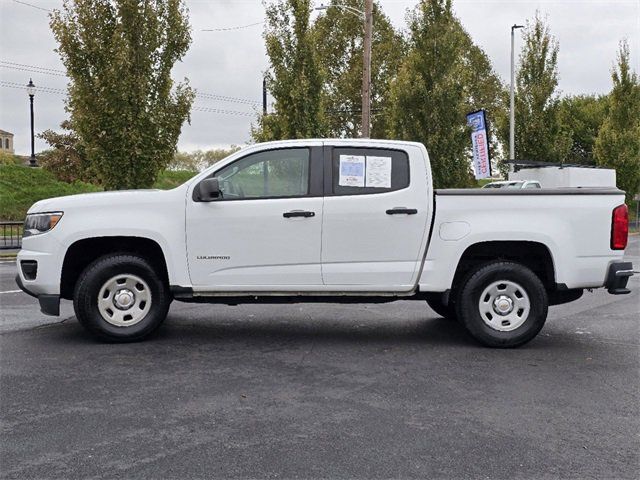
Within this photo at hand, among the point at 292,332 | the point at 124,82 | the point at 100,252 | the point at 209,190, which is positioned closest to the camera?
the point at 209,190

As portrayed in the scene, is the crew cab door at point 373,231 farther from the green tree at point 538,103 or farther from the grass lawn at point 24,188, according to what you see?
the grass lawn at point 24,188

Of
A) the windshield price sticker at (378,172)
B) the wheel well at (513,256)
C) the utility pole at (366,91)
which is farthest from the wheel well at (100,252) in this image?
the utility pole at (366,91)

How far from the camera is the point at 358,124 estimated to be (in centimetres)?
4325

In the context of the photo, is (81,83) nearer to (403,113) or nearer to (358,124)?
(403,113)

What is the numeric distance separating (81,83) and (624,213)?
1340cm

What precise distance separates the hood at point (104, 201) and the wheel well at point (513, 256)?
299 centimetres

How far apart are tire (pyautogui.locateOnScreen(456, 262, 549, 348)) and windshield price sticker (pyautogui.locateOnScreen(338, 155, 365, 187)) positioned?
1434 millimetres

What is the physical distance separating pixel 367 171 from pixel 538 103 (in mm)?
25277

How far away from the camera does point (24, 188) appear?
37906 millimetres

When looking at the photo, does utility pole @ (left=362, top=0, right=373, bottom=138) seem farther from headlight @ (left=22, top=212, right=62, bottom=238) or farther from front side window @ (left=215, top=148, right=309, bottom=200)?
headlight @ (left=22, top=212, right=62, bottom=238)

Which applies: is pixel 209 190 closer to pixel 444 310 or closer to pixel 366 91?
pixel 444 310

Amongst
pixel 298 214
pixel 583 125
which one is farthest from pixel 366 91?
pixel 583 125

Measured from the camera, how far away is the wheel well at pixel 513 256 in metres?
6.38

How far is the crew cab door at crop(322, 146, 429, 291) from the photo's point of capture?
20.4 ft
